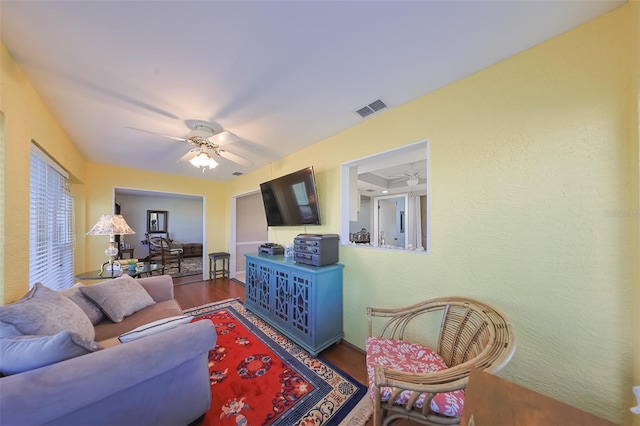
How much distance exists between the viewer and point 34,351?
0.93 m

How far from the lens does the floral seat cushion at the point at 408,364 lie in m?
1.02

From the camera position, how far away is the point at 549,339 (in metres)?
1.20

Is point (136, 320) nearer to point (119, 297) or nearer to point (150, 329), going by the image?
point (119, 297)

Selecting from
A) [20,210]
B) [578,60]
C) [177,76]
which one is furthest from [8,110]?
[578,60]

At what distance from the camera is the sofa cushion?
5.42 ft

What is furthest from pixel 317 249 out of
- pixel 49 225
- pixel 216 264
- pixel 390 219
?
pixel 216 264

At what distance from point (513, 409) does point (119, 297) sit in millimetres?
2699

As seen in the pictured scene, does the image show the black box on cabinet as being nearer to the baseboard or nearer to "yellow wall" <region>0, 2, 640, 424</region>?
"yellow wall" <region>0, 2, 640, 424</region>

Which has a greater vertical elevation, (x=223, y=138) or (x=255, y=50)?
(x=255, y=50)

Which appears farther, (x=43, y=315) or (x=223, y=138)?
(x=223, y=138)

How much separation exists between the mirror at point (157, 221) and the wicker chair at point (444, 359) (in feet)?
26.3

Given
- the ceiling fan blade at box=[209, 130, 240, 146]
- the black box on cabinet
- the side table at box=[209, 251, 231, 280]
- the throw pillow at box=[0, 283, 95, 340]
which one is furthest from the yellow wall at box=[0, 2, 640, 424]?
the side table at box=[209, 251, 231, 280]

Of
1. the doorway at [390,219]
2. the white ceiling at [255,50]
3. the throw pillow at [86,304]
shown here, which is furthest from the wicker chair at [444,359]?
the doorway at [390,219]

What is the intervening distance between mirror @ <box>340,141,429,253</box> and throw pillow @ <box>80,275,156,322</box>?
6.85ft
